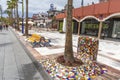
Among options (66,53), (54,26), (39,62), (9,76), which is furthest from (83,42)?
(54,26)

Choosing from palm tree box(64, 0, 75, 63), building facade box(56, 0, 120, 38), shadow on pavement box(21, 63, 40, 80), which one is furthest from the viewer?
building facade box(56, 0, 120, 38)

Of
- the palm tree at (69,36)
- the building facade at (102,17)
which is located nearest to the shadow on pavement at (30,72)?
the palm tree at (69,36)

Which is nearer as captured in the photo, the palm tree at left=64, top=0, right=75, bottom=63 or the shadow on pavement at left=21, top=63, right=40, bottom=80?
the shadow on pavement at left=21, top=63, right=40, bottom=80

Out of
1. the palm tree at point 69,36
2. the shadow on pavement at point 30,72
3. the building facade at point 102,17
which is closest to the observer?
the shadow on pavement at point 30,72

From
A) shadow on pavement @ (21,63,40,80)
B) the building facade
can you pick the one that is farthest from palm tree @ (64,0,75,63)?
the building facade

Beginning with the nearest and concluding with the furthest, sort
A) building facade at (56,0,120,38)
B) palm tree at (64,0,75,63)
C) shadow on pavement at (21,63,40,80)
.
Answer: shadow on pavement at (21,63,40,80) → palm tree at (64,0,75,63) → building facade at (56,0,120,38)

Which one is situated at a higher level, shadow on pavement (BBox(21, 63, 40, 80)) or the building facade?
the building facade

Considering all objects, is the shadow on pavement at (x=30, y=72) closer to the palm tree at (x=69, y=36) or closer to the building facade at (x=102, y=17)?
the palm tree at (x=69, y=36)

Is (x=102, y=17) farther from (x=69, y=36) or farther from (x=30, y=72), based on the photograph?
(x=30, y=72)

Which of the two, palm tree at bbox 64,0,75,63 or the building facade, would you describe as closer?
palm tree at bbox 64,0,75,63

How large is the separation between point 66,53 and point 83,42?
1.44 meters

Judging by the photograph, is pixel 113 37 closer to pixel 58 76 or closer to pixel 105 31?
pixel 105 31

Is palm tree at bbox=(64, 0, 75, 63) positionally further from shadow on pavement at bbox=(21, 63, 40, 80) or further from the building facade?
the building facade

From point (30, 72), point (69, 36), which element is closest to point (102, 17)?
point (69, 36)
